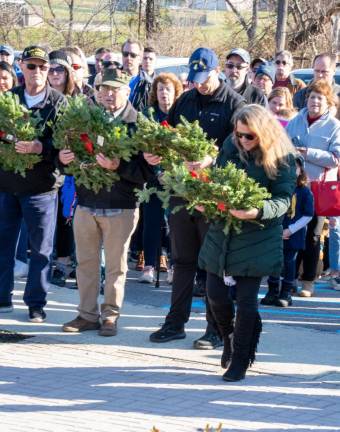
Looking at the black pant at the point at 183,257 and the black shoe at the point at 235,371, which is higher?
the black pant at the point at 183,257

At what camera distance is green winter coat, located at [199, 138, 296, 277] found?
22.6 ft

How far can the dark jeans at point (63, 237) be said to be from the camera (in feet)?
35.3

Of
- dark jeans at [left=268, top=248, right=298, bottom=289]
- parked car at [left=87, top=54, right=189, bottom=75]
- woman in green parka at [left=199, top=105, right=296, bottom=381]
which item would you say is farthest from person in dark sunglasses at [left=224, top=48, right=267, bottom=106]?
parked car at [left=87, top=54, right=189, bottom=75]

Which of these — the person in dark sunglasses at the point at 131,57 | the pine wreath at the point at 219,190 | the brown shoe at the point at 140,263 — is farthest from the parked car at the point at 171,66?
the pine wreath at the point at 219,190

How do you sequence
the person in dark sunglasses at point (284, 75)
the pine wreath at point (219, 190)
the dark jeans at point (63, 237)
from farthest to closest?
the person in dark sunglasses at point (284, 75)
the dark jeans at point (63, 237)
the pine wreath at point (219, 190)

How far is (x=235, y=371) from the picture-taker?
7.00m

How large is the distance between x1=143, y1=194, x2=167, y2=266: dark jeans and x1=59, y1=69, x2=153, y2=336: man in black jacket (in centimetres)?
222

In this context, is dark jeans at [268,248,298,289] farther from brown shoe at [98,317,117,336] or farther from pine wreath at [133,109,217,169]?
pine wreath at [133,109,217,169]

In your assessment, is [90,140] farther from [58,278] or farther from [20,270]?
[20,270]

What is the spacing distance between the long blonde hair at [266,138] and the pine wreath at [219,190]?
0.17 meters

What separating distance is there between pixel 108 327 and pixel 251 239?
6.15 ft

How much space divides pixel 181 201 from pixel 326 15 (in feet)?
60.5

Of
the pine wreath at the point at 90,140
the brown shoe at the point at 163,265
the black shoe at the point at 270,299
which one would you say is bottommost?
the black shoe at the point at 270,299

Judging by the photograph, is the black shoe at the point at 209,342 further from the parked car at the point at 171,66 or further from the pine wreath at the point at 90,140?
the parked car at the point at 171,66
